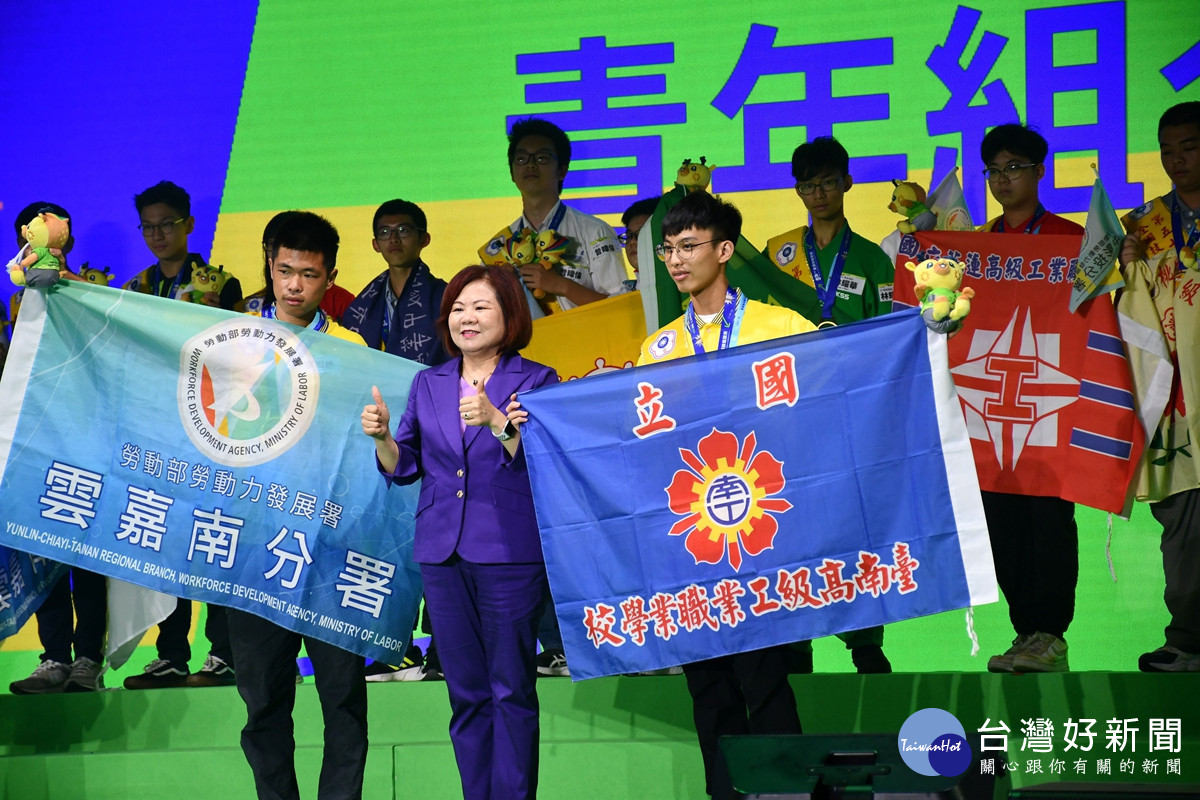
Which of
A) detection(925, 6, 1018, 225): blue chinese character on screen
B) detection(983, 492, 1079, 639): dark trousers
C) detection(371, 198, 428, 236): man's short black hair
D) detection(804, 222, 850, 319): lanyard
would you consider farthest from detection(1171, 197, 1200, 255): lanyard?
detection(371, 198, 428, 236): man's short black hair

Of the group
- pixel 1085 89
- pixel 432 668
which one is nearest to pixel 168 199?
pixel 432 668

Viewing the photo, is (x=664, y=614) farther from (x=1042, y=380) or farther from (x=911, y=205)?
(x=911, y=205)

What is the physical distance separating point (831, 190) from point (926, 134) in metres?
1.01

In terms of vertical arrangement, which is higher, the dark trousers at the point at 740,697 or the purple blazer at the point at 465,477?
the purple blazer at the point at 465,477

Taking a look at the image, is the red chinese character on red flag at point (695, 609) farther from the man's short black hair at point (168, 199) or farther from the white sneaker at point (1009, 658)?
the man's short black hair at point (168, 199)

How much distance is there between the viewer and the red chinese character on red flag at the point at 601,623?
9.74 ft

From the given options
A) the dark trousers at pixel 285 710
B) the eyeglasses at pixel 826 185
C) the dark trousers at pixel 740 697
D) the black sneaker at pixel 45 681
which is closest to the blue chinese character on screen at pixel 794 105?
the eyeglasses at pixel 826 185

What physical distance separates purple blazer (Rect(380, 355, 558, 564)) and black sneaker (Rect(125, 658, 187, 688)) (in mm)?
1502

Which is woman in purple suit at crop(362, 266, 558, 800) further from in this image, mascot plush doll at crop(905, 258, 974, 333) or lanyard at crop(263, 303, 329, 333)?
mascot plush doll at crop(905, 258, 974, 333)

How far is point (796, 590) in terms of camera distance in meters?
2.92

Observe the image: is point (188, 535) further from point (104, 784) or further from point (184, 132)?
point (184, 132)

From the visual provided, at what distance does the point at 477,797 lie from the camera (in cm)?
285

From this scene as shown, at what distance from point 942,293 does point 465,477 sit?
3.77 feet

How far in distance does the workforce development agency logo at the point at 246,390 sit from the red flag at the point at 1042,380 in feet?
6.15
